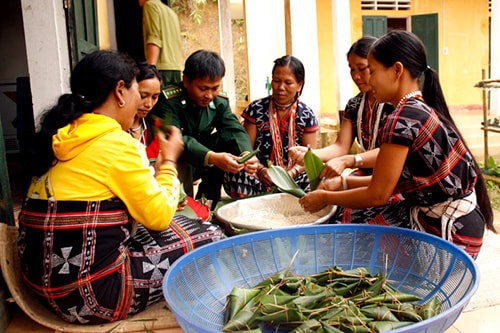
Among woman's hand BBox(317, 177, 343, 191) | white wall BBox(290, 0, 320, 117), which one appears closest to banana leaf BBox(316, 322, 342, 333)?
woman's hand BBox(317, 177, 343, 191)

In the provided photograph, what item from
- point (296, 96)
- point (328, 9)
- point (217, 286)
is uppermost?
point (328, 9)

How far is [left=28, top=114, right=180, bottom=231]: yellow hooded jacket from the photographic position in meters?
1.57

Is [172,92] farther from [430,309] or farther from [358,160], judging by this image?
[430,309]

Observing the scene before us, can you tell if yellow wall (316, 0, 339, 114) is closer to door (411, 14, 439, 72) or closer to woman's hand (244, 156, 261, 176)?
door (411, 14, 439, 72)

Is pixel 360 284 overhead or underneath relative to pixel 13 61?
underneath

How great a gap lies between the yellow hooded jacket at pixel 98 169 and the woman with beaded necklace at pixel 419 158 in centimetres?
82

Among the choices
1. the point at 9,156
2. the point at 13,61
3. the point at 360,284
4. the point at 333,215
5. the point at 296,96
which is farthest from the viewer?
the point at 13,61

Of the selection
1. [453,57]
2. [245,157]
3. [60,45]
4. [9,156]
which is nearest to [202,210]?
[245,157]

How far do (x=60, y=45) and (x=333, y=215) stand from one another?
1.94 meters

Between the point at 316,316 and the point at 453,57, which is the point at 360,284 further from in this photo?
the point at 453,57

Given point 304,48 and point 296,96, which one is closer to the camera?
point 296,96

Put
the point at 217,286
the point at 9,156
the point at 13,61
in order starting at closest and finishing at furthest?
the point at 217,286 < the point at 9,156 < the point at 13,61

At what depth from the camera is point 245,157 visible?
277cm

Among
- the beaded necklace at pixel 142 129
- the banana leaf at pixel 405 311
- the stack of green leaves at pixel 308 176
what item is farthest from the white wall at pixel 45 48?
the banana leaf at pixel 405 311
